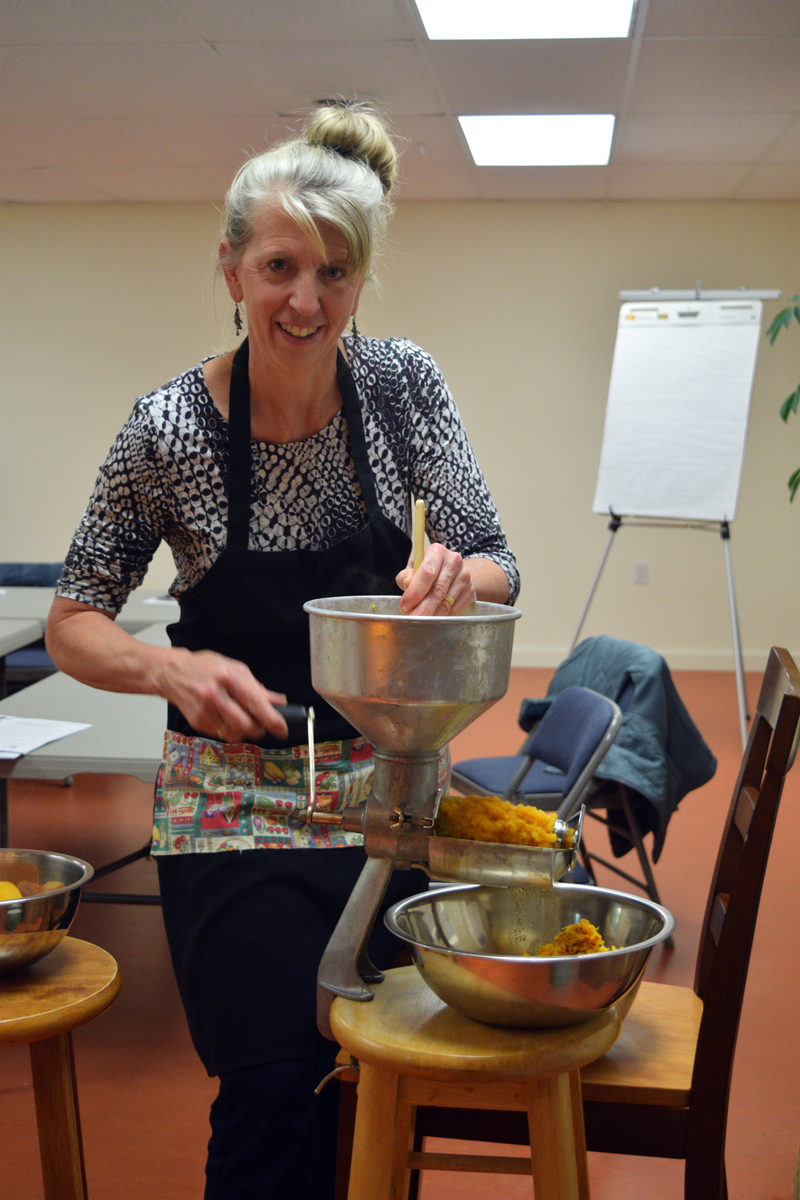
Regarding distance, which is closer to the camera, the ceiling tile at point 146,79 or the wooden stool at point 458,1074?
the wooden stool at point 458,1074

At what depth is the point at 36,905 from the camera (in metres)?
1.10

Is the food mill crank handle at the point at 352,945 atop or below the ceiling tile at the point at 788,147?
below

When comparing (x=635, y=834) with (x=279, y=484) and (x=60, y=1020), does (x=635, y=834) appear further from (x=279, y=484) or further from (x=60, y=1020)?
(x=60, y=1020)

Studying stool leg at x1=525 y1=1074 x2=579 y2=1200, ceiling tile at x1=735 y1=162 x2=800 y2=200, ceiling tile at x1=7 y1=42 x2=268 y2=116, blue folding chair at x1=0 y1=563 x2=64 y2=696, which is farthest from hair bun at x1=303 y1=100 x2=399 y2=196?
ceiling tile at x1=735 y1=162 x2=800 y2=200

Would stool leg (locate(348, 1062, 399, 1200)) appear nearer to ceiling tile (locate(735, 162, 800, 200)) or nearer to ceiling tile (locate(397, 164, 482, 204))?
ceiling tile (locate(397, 164, 482, 204))

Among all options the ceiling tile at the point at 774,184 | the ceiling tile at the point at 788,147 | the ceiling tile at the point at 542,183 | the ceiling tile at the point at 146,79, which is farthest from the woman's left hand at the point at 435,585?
the ceiling tile at the point at 774,184

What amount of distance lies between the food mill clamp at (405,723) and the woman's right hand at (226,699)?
82 mm

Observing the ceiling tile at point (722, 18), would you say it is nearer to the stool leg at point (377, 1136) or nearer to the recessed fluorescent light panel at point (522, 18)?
the recessed fluorescent light panel at point (522, 18)

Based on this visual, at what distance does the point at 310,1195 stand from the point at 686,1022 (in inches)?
17.8

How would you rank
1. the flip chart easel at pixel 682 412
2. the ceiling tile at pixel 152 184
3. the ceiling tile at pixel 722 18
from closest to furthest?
the ceiling tile at pixel 722 18 → the flip chart easel at pixel 682 412 → the ceiling tile at pixel 152 184

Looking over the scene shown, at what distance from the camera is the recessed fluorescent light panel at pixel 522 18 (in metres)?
3.65

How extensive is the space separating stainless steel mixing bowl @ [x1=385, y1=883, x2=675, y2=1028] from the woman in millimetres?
221

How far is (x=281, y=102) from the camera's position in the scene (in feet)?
15.4

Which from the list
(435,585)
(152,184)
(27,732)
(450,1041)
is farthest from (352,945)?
(152,184)
